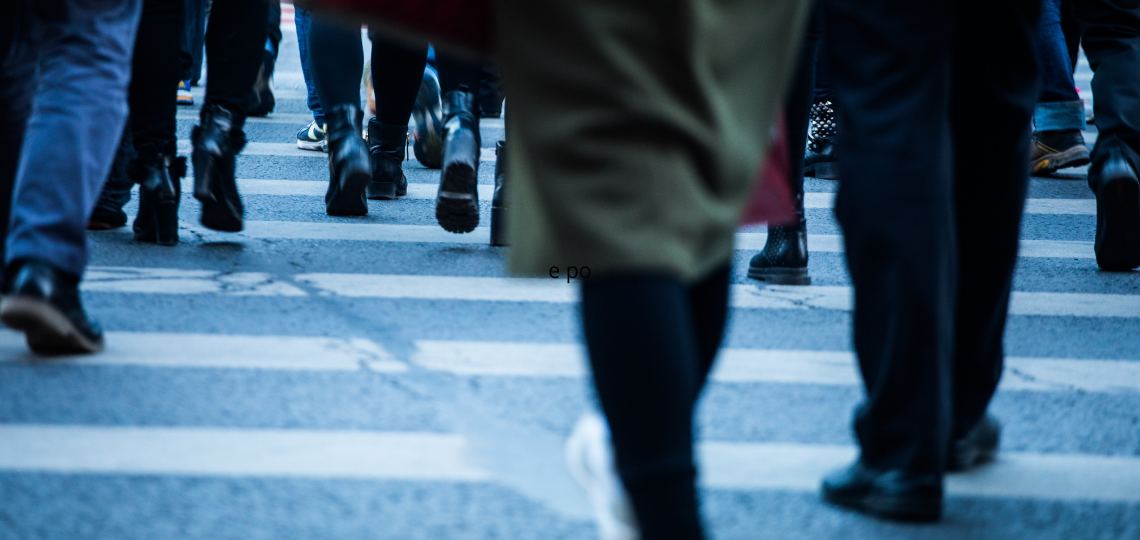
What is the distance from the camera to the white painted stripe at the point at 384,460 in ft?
6.76

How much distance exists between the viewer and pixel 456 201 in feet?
13.2

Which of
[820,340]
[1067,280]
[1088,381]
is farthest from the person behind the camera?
[1067,280]

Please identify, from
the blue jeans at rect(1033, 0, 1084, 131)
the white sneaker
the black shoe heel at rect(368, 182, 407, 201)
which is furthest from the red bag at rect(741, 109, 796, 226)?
the black shoe heel at rect(368, 182, 407, 201)

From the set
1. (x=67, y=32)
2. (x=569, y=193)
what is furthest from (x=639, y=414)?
(x=67, y=32)

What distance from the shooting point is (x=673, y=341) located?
133 centimetres

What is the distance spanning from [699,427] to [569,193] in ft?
4.03

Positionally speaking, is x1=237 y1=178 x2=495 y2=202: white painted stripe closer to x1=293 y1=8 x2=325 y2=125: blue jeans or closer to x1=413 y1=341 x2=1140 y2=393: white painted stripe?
x1=293 y1=8 x2=325 y2=125: blue jeans

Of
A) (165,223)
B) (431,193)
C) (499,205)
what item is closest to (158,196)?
(165,223)

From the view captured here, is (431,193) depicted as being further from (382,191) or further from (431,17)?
(431,17)

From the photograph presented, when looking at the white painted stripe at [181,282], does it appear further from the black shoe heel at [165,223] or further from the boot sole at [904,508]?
the boot sole at [904,508]

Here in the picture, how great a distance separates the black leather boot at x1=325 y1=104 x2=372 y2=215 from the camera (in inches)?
168

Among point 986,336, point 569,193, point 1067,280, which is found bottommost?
point 1067,280

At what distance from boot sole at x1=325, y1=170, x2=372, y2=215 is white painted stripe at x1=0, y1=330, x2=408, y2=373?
154 cm

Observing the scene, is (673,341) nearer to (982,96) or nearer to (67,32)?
(982,96)
